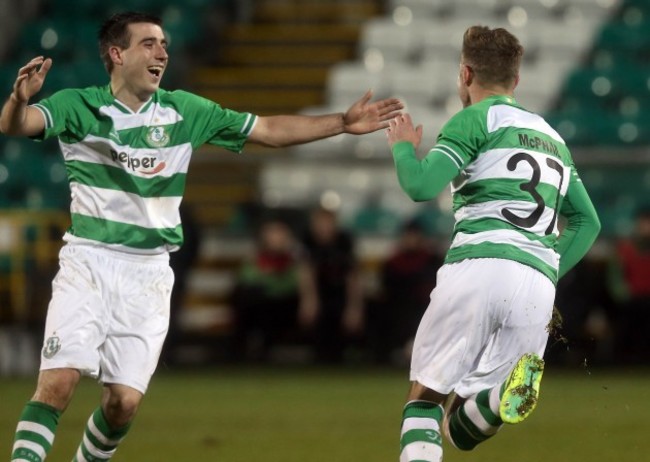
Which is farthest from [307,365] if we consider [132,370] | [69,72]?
[132,370]

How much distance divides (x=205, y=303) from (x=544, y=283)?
30.8 ft

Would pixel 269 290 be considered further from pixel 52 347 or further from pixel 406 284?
pixel 52 347

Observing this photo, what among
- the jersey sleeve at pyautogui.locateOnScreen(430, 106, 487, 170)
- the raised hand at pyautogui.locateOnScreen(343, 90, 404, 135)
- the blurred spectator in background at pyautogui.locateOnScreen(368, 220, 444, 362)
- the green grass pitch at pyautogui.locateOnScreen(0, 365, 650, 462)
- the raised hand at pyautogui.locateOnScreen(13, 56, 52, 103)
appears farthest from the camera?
the blurred spectator in background at pyautogui.locateOnScreen(368, 220, 444, 362)

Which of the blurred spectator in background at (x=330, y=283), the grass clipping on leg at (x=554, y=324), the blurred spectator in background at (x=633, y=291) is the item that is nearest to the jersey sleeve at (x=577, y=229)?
the grass clipping on leg at (x=554, y=324)

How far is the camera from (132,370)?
6.34 m

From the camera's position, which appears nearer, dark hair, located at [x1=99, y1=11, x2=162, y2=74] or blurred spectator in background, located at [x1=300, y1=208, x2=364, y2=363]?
dark hair, located at [x1=99, y1=11, x2=162, y2=74]

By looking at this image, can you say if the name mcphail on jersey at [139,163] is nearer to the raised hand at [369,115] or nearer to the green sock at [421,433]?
the raised hand at [369,115]

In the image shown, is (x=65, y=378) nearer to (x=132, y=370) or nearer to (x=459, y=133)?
(x=132, y=370)

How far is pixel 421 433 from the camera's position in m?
5.99

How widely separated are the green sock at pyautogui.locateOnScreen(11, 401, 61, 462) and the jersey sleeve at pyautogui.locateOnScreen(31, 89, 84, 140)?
1182 millimetres

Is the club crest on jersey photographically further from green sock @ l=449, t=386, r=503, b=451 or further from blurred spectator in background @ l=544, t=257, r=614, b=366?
blurred spectator in background @ l=544, t=257, r=614, b=366

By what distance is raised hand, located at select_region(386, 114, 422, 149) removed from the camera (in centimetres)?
612

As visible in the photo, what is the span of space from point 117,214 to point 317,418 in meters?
4.32

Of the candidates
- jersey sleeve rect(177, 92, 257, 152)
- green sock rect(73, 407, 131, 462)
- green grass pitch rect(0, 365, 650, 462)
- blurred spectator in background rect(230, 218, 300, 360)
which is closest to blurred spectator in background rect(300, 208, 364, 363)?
blurred spectator in background rect(230, 218, 300, 360)
